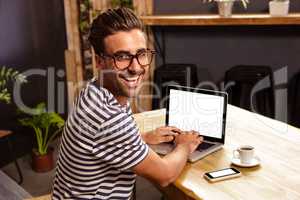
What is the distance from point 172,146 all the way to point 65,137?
0.58 meters

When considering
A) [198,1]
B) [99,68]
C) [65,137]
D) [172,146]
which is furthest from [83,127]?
[198,1]

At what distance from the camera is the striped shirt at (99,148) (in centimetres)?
138

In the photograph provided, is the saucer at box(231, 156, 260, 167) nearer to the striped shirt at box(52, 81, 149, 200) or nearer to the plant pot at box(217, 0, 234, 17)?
the striped shirt at box(52, 81, 149, 200)

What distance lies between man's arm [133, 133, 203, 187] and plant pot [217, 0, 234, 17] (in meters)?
1.97

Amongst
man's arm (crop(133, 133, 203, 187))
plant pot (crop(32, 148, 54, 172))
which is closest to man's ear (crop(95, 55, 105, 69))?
man's arm (crop(133, 133, 203, 187))

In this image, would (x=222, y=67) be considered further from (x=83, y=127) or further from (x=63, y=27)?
(x=83, y=127)

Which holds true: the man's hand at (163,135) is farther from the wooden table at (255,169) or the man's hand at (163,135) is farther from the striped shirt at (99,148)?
the striped shirt at (99,148)

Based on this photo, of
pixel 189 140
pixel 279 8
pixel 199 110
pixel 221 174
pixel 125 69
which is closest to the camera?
pixel 125 69

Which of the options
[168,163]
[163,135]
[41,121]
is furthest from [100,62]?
[41,121]

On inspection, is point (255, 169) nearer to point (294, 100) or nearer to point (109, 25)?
point (109, 25)

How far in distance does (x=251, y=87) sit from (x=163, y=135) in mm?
1935

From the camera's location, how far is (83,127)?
139cm

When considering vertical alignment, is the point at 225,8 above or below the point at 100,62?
above

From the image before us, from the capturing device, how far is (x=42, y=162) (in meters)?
3.41
